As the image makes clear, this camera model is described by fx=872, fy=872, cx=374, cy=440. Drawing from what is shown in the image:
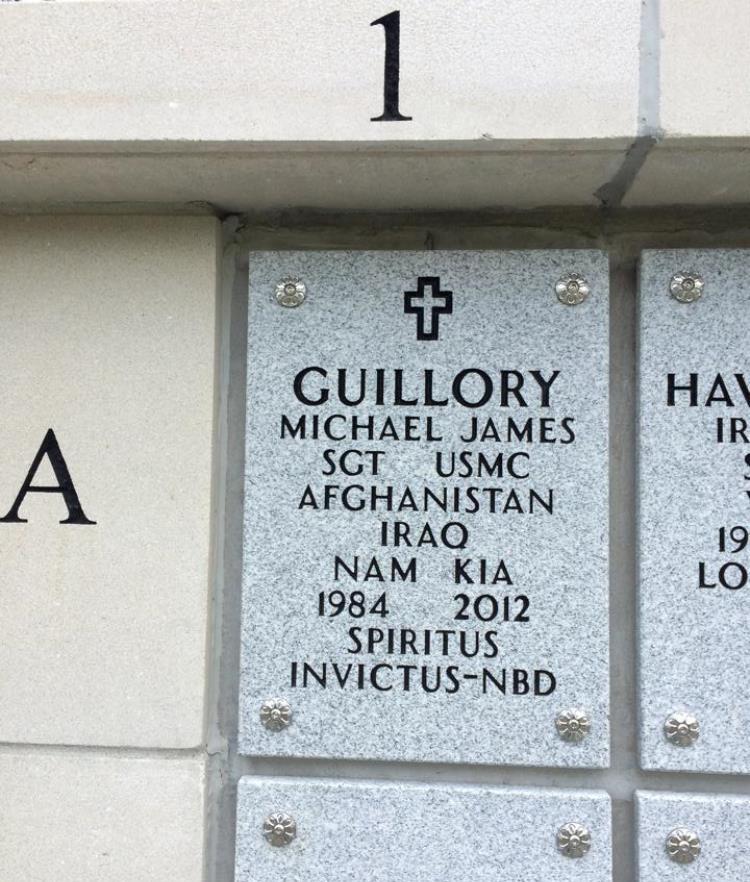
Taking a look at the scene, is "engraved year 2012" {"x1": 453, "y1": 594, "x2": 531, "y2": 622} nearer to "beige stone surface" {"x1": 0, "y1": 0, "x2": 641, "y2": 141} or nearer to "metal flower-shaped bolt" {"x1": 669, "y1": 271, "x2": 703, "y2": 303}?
"metal flower-shaped bolt" {"x1": 669, "y1": 271, "x2": 703, "y2": 303}

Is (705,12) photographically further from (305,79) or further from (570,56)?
(305,79)

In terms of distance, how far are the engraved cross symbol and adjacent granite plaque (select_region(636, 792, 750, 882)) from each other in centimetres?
118

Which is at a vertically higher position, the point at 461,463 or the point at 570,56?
the point at 570,56

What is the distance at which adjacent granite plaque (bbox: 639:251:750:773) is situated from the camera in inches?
77.7

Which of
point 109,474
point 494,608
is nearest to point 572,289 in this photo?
point 494,608

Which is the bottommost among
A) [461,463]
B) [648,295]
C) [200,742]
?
[200,742]

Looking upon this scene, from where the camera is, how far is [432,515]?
2035mm

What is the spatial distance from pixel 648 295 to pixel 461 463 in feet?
1.94

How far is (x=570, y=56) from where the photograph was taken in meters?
1.74

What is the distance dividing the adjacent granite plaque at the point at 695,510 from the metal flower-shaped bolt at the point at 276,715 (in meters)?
0.82

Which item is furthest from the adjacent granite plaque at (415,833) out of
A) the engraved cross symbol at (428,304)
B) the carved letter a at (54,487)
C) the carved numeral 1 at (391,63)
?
the carved numeral 1 at (391,63)

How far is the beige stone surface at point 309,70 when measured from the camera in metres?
1.74

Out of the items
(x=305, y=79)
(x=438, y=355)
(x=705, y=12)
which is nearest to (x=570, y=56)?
(x=705, y=12)

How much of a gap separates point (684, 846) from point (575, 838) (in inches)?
9.4
